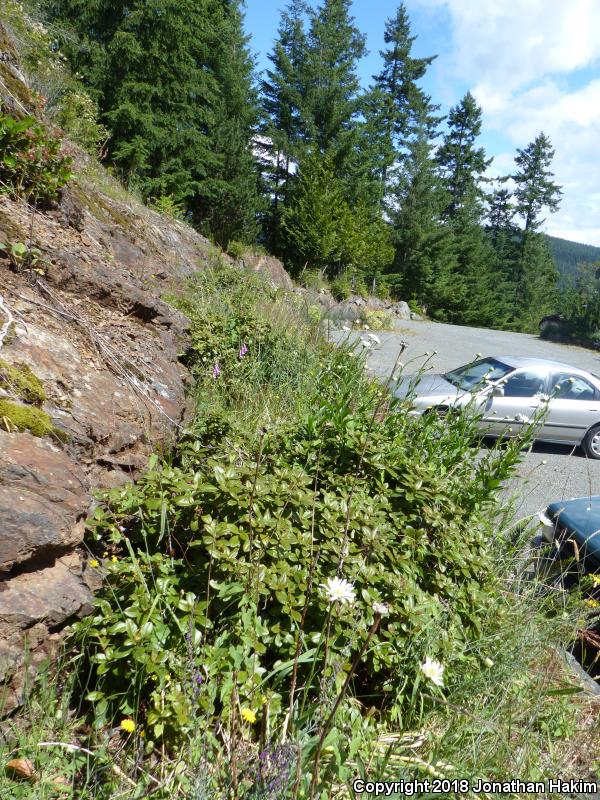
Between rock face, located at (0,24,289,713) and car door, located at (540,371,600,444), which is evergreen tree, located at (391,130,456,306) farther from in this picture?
rock face, located at (0,24,289,713)

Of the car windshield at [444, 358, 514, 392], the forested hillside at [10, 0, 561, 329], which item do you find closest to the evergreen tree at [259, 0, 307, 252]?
the forested hillside at [10, 0, 561, 329]

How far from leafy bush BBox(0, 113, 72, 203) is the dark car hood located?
471 centimetres

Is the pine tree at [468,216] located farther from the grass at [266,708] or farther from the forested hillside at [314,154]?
the grass at [266,708]

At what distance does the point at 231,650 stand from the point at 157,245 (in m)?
6.74

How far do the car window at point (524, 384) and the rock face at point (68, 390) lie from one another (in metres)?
5.49

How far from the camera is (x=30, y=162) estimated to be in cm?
409

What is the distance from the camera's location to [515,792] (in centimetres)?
184

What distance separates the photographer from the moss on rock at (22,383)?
251cm

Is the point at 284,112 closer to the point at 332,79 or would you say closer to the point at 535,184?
the point at 332,79

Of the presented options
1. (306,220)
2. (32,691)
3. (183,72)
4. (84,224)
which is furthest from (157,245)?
(306,220)

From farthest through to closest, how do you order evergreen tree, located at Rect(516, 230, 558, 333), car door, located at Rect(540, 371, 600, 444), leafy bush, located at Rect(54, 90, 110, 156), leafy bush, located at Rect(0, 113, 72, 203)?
evergreen tree, located at Rect(516, 230, 558, 333)
leafy bush, located at Rect(54, 90, 110, 156)
car door, located at Rect(540, 371, 600, 444)
leafy bush, located at Rect(0, 113, 72, 203)

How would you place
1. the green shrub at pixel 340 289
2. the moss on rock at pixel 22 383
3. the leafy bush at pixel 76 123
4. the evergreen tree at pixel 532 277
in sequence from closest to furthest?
1. the moss on rock at pixel 22 383
2. the leafy bush at pixel 76 123
3. the green shrub at pixel 340 289
4. the evergreen tree at pixel 532 277

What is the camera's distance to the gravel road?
5.62 meters

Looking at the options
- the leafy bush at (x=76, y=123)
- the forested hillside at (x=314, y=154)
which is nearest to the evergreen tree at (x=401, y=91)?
the forested hillside at (x=314, y=154)
